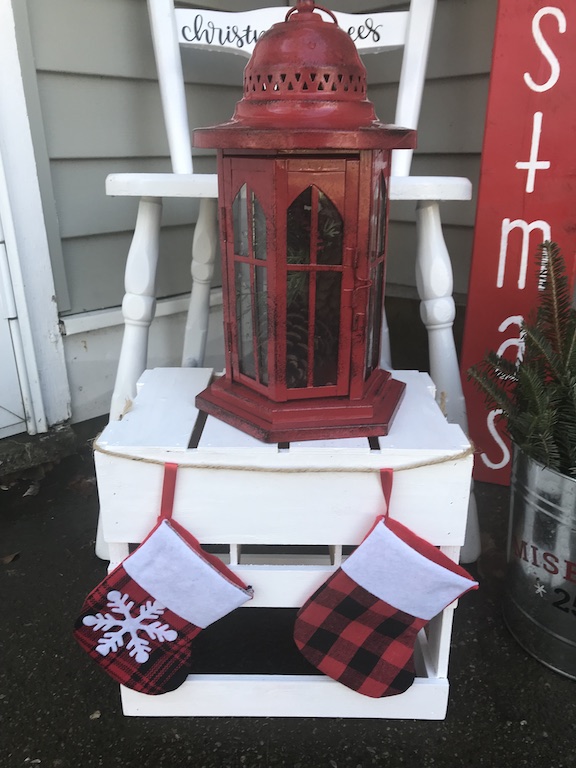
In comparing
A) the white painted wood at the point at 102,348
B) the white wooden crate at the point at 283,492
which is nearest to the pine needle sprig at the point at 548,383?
the white wooden crate at the point at 283,492

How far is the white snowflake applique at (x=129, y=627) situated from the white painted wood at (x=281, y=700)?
102 millimetres

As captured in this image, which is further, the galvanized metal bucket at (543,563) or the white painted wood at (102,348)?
the white painted wood at (102,348)

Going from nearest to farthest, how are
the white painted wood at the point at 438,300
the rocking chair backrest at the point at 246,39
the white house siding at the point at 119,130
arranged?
1. the white painted wood at the point at 438,300
2. the rocking chair backrest at the point at 246,39
3. the white house siding at the point at 119,130

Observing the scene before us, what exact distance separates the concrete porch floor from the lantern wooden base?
458 millimetres

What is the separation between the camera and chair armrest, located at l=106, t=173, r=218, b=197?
1.12m

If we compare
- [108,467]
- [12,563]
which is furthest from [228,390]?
[12,563]

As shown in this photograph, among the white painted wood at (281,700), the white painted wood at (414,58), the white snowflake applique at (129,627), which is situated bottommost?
the white painted wood at (281,700)

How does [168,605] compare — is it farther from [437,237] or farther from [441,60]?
[441,60]

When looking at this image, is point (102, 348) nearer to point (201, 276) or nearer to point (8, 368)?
point (8, 368)

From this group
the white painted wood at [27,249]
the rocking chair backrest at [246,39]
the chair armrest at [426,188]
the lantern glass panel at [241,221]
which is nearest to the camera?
the lantern glass panel at [241,221]

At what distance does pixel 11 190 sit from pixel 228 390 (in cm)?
89

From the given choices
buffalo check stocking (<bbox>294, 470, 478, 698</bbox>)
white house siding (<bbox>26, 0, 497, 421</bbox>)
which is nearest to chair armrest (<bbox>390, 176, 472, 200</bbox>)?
buffalo check stocking (<bbox>294, 470, 478, 698</bbox>)

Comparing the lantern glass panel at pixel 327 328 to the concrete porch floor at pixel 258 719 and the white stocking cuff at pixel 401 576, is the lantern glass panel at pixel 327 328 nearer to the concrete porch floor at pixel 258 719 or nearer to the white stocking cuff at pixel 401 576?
the white stocking cuff at pixel 401 576

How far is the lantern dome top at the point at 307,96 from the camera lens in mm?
760
